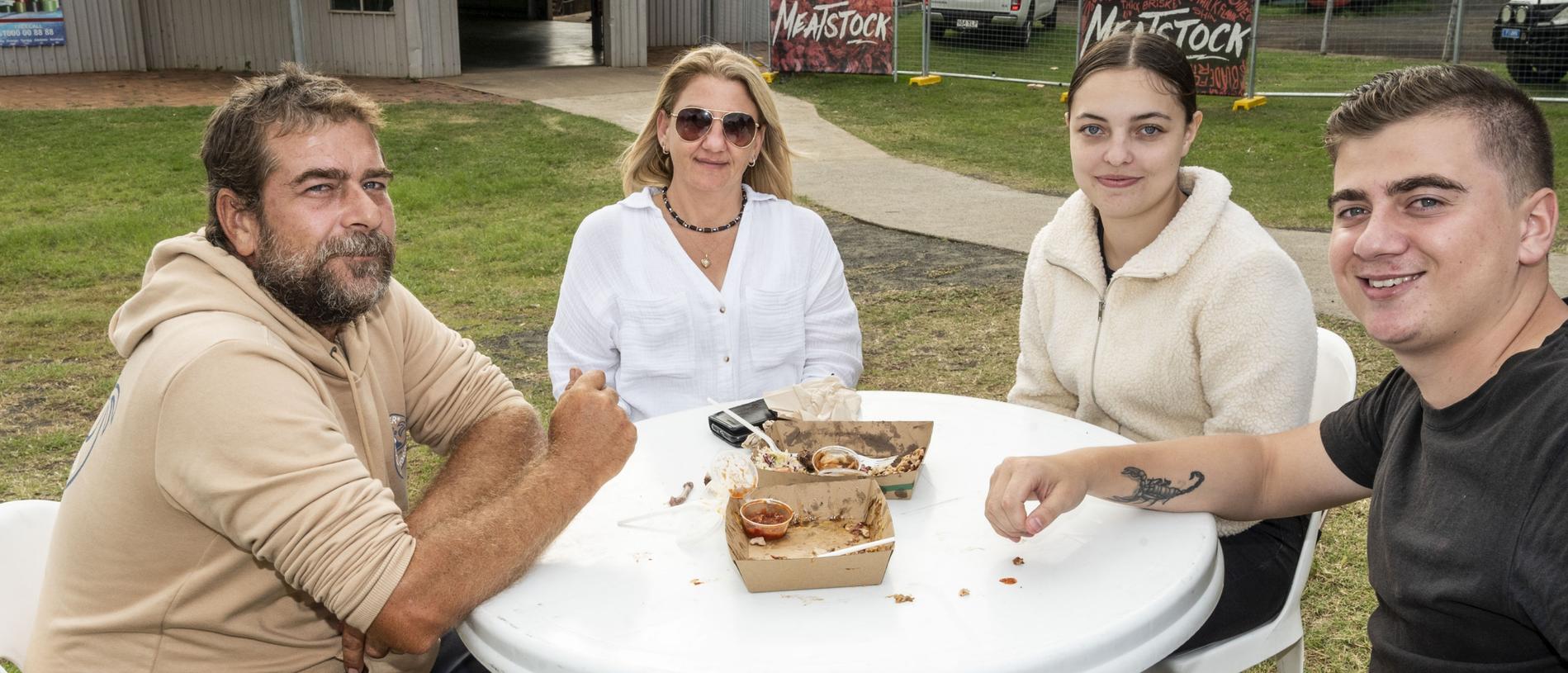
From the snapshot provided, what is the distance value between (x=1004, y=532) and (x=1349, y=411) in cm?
73

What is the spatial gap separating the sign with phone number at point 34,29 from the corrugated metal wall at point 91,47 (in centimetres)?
7

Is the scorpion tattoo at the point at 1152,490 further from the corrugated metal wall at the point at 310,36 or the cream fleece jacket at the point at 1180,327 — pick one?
the corrugated metal wall at the point at 310,36

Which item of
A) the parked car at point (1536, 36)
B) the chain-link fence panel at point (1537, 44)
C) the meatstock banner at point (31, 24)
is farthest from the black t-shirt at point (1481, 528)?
the meatstock banner at point (31, 24)

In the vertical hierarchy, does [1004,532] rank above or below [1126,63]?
below

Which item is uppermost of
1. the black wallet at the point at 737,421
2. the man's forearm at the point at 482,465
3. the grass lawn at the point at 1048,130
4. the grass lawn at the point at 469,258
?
the black wallet at the point at 737,421

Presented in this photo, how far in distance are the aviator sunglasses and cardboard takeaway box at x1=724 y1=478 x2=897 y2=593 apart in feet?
4.79

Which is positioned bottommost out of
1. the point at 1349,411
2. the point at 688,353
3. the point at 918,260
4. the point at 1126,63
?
the point at 918,260

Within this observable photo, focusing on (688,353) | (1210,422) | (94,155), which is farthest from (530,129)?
(1210,422)

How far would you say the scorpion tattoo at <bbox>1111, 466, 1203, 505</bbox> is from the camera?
2275 millimetres

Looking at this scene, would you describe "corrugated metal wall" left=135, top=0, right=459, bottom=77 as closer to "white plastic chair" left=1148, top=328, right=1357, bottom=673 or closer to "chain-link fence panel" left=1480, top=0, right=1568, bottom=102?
"chain-link fence panel" left=1480, top=0, right=1568, bottom=102

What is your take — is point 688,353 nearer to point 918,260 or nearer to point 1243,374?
point 1243,374

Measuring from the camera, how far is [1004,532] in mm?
2115

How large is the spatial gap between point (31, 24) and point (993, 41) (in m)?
12.9

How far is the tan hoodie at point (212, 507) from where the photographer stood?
187 centimetres
